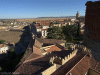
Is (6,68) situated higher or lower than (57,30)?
lower

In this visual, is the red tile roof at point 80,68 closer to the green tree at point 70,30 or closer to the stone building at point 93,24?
the stone building at point 93,24

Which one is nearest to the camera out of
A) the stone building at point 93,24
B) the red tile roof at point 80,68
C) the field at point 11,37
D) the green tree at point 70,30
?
the red tile roof at point 80,68

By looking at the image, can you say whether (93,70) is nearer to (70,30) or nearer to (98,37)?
(98,37)

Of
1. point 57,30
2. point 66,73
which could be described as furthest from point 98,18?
point 66,73

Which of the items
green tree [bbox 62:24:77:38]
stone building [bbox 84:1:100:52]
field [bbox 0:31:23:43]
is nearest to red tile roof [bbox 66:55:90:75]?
stone building [bbox 84:1:100:52]

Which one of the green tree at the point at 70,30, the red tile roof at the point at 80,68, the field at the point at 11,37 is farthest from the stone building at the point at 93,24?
the field at the point at 11,37

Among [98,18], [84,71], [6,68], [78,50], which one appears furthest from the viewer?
[98,18]

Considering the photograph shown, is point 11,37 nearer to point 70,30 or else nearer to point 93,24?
point 70,30

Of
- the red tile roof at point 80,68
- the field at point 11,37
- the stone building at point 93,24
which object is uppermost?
the stone building at point 93,24
